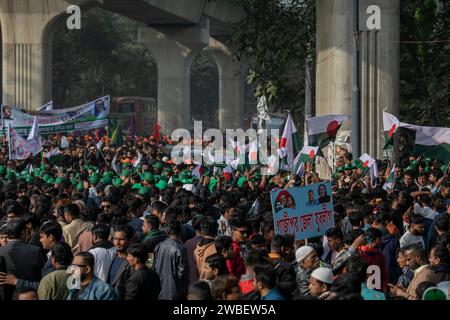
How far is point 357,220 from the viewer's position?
12938mm

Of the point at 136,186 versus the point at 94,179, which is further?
the point at 94,179

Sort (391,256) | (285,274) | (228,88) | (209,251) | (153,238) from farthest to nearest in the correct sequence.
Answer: (228,88) < (391,256) < (153,238) < (209,251) < (285,274)

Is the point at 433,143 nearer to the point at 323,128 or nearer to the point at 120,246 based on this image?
the point at 323,128

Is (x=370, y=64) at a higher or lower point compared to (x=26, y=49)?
lower

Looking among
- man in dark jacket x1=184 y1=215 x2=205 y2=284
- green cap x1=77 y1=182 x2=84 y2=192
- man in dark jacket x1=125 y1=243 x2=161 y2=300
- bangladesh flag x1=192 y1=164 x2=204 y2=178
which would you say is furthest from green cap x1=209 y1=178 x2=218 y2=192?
man in dark jacket x1=125 y1=243 x2=161 y2=300

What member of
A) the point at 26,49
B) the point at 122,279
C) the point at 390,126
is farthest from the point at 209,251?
the point at 26,49

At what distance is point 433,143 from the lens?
20594 millimetres

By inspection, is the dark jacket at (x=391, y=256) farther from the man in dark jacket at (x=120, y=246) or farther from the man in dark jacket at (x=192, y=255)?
the man in dark jacket at (x=120, y=246)

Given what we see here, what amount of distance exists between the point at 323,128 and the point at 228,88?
177 feet

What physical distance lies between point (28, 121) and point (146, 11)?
84.2ft

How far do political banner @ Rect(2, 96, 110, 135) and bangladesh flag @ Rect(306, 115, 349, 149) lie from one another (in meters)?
7.30

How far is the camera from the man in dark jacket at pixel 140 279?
9531mm

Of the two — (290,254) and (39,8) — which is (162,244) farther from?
(39,8)
